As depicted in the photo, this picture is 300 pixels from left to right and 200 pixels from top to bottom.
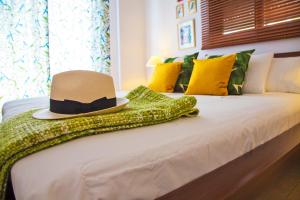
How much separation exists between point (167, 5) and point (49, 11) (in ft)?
5.45

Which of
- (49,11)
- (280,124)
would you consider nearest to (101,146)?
(280,124)

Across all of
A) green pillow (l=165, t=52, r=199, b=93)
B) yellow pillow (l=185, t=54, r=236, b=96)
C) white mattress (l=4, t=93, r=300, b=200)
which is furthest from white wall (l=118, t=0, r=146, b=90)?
white mattress (l=4, t=93, r=300, b=200)

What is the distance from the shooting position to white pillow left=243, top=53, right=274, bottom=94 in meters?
1.94

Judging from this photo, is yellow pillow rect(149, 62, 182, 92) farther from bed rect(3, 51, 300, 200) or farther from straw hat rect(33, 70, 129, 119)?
straw hat rect(33, 70, 129, 119)

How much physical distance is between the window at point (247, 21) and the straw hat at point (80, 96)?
1.90 m

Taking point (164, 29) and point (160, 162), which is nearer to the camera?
point (160, 162)

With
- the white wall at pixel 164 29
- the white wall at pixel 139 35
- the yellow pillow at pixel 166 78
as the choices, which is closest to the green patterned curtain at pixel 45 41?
the white wall at pixel 139 35

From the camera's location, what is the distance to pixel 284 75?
189cm

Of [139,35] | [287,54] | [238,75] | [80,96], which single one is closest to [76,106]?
[80,96]

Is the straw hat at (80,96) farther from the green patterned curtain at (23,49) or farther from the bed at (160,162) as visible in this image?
the green patterned curtain at (23,49)

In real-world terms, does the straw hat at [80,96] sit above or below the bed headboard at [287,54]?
below

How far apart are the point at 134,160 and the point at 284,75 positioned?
171 centimetres

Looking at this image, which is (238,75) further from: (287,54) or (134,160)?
(134,160)

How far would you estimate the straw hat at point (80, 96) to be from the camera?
936 millimetres
